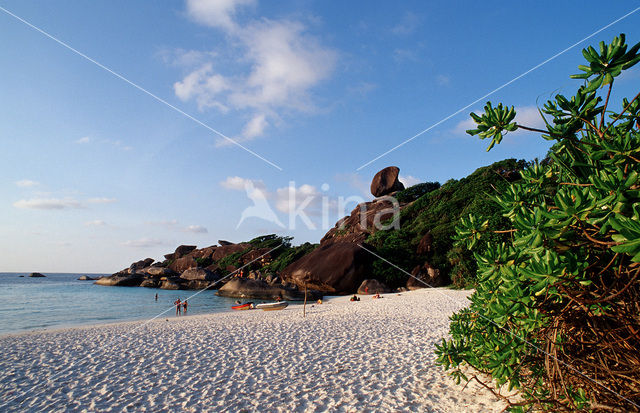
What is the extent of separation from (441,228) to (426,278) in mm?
4534

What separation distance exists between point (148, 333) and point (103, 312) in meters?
12.0

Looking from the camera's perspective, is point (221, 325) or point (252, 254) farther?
point (252, 254)

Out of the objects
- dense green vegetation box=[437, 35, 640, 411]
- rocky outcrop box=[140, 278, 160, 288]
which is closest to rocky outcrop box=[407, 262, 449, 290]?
dense green vegetation box=[437, 35, 640, 411]

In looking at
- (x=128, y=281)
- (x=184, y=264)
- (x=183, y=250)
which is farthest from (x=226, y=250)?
(x=128, y=281)

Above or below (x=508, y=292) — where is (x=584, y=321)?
below

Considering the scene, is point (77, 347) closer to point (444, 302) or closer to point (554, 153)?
point (554, 153)

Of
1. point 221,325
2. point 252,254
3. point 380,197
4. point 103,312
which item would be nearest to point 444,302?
point 221,325

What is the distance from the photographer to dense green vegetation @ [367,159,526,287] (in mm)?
20405

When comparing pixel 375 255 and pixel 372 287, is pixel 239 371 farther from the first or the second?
pixel 375 255

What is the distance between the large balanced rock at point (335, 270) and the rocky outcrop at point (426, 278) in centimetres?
346

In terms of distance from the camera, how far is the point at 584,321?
302 centimetres

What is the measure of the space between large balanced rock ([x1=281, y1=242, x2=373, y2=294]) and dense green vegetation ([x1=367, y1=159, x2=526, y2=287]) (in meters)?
1.46

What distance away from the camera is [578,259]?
106 inches

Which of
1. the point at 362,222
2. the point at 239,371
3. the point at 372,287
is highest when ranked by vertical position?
the point at 362,222
